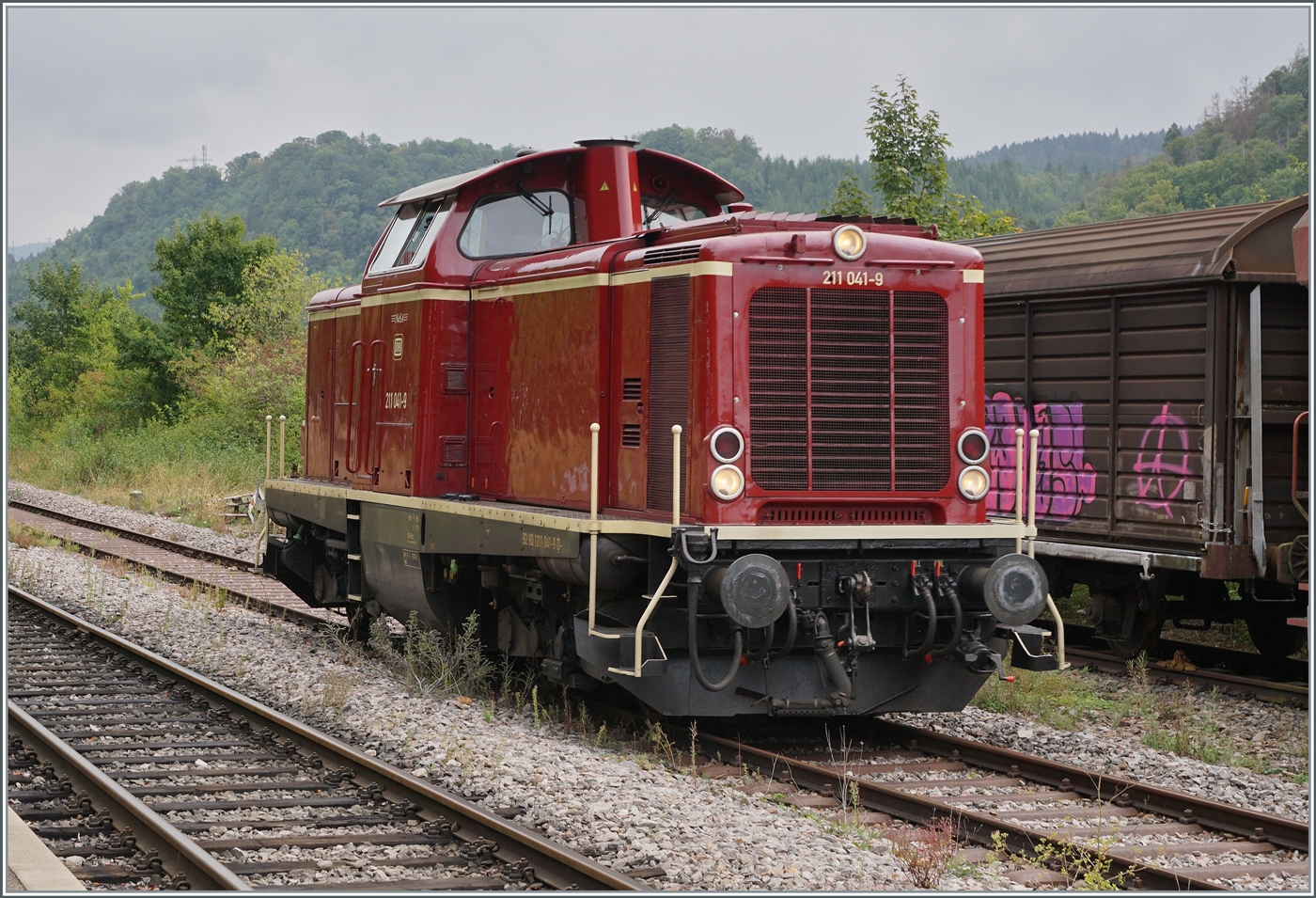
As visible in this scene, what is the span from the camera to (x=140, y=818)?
5.95 metres

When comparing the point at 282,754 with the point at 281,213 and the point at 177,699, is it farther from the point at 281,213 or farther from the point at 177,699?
the point at 281,213

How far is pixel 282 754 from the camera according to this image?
24.8 feet

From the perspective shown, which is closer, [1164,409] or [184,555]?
[1164,409]

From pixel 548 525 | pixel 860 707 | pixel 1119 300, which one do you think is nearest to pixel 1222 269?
pixel 1119 300

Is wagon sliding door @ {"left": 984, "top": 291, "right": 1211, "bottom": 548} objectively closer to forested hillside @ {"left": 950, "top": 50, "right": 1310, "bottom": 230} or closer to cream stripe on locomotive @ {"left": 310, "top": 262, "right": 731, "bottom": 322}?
cream stripe on locomotive @ {"left": 310, "top": 262, "right": 731, "bottom": 322}

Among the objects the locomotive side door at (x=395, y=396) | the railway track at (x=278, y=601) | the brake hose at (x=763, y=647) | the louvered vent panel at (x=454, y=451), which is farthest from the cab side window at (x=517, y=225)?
the railway track at (x=278, y=601)

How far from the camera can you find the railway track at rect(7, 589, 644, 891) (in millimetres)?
5410

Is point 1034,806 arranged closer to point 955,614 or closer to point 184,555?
point 955,614

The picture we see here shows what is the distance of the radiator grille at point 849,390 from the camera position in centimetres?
736

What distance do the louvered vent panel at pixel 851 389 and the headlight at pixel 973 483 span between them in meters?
0.47

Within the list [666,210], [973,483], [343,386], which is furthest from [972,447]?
[343,386]

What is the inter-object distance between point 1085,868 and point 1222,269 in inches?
226

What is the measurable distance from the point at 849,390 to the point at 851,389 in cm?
2

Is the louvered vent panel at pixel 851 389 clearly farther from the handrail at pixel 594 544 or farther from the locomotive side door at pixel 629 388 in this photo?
the handrail at pixel 594 544
